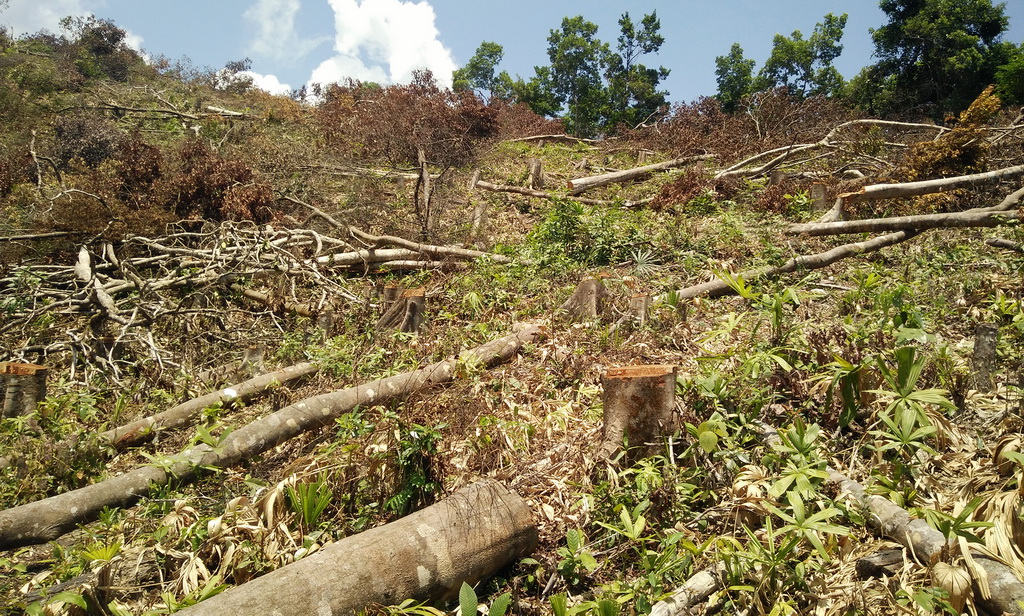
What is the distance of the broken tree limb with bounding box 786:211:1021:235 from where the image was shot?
541 cm

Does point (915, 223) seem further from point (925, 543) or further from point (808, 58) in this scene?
point (808, 58)

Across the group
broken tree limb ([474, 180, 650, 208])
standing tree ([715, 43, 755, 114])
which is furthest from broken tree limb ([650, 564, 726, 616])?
standing tree ([715, 43, 755, 114])

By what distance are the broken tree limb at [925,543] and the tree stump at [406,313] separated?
368 centimetres

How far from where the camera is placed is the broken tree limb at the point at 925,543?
1.91m

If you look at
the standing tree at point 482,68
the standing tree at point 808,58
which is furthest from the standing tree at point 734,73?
the standing tree at point 482,68

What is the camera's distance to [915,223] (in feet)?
19.2

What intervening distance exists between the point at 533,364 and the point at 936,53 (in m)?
19.2

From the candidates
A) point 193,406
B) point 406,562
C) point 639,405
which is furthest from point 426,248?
point 406,562

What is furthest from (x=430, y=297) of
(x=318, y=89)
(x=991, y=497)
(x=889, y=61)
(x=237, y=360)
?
(x=889, y=61)

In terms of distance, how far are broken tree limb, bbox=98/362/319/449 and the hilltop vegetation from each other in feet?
0.12

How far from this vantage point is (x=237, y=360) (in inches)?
212

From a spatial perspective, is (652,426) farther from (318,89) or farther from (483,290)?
(318,89)

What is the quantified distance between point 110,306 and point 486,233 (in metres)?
4.78

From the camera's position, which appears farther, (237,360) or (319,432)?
(237,360)
